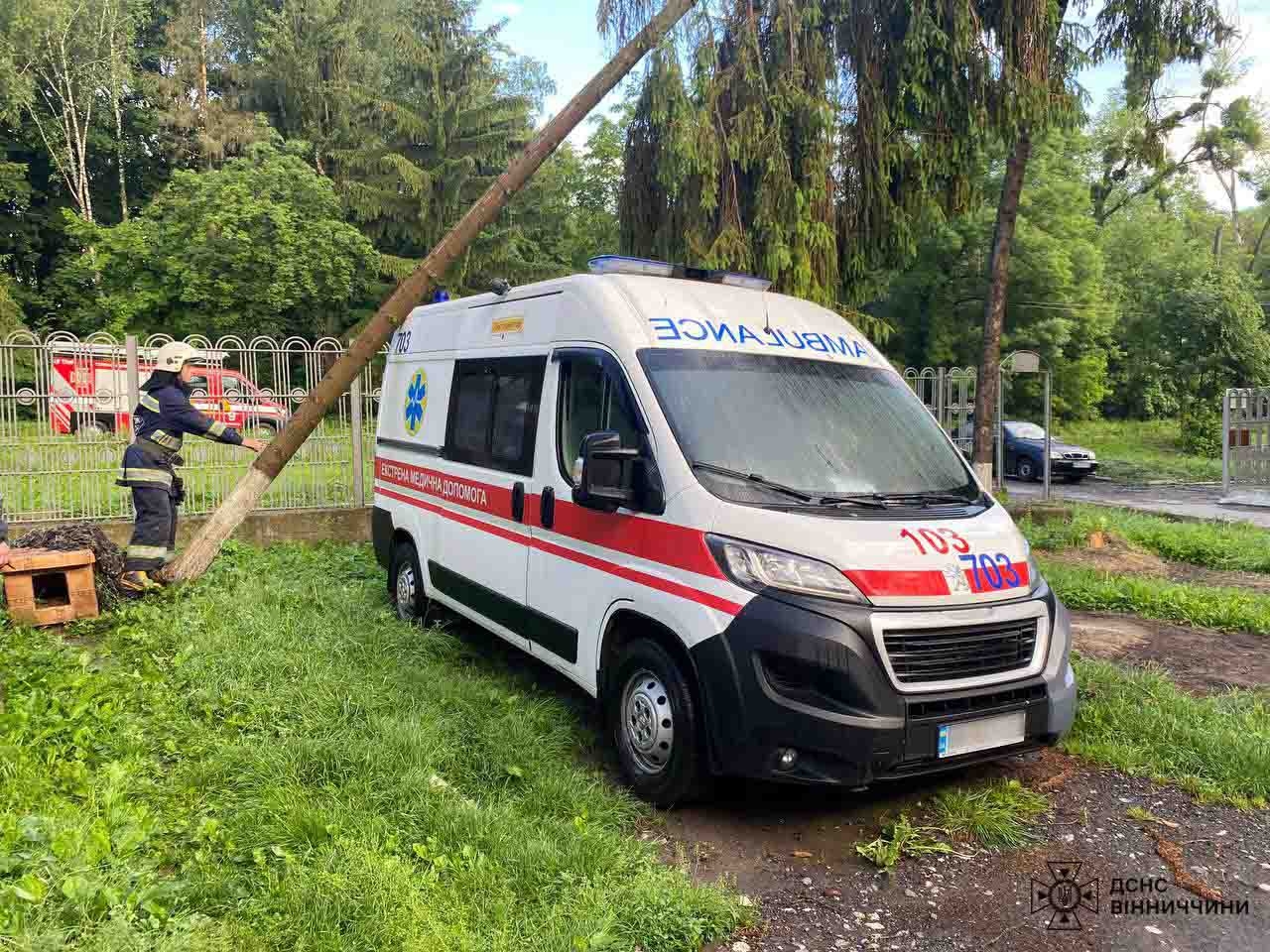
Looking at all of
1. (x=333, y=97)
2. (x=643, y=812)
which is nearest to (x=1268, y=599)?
(x=643, y=812)

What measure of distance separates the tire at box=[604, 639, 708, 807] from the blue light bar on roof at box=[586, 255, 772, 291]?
2105 millimetres

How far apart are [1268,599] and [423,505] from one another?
22.5 feet

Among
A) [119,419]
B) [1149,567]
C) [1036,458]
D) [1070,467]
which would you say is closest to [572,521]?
[119,419]

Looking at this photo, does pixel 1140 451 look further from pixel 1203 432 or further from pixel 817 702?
pixel 817 702

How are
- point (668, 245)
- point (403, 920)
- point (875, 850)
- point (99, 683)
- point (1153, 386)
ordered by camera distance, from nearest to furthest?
point (403, 920) < point (875, 850) < point (99, 683) < point (668, 245) < point (1153, 386)

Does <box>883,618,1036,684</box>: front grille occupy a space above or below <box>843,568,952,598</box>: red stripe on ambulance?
below

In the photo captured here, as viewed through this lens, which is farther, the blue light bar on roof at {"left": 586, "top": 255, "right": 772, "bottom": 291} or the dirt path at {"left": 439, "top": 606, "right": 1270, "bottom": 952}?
the blue light bar on roof at {"left": 586, "top": 255, "right": 772, "bottom": 291}

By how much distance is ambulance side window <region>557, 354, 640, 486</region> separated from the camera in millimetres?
4234

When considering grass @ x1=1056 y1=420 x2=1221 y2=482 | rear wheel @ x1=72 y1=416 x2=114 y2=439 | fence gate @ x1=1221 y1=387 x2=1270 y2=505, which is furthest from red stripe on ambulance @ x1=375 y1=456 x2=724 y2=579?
grass @ x1=1056 y1=420 x2=1221 y2=482

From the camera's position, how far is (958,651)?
3.54m

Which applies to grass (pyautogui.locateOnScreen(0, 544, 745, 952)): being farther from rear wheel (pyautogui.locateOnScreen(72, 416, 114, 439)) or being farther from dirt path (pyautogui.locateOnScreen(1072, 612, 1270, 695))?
dirt path (pyautogui.locateOnScreen(1072, 612, 1270, 695))

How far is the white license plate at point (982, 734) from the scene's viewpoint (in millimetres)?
3500

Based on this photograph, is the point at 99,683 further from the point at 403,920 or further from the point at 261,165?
the point at 261,165

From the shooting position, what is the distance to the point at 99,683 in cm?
497
